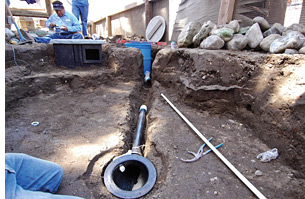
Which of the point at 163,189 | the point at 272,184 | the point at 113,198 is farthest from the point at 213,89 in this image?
the point at 113,198

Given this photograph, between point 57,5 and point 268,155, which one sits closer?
point 268,155

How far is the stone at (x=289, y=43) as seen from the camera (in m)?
2.48

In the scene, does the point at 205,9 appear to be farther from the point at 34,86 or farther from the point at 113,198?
the point at 113,198

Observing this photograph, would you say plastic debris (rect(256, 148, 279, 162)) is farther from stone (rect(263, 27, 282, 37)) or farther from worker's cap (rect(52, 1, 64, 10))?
worker's cap (rect(52, 1, 64, 10))

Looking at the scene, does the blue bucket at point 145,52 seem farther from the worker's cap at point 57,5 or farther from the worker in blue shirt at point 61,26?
the worker's cap at point 57,5

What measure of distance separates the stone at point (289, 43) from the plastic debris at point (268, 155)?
4.86ft

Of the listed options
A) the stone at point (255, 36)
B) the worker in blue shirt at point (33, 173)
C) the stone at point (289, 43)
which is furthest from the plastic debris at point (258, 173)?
the stone at point (255, 36)

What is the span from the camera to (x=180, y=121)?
289 cm

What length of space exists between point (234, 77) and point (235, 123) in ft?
2.42

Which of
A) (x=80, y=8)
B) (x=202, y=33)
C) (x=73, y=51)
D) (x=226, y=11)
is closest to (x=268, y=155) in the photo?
(x=202, y=33)

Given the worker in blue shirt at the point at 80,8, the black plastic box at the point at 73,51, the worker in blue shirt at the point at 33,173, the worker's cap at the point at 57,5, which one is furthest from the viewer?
the worker in blue shirt at the point at 80,8

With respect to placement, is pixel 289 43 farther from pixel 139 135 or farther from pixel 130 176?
pixel 130 176

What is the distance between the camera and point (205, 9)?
15.8 ft

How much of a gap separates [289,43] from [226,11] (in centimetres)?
203
